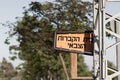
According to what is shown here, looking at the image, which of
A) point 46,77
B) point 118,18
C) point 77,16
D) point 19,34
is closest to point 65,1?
point 77,16

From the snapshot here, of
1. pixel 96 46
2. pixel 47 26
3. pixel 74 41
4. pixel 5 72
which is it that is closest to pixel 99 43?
pixel 96 46

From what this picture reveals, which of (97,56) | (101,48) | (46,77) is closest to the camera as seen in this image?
(101,48)

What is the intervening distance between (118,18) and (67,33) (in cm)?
94

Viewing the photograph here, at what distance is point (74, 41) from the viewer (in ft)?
21.8

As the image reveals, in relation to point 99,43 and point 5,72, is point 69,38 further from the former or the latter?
point 5,72

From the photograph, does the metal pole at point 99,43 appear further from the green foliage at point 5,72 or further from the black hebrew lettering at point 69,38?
the green foliage at point 5,72

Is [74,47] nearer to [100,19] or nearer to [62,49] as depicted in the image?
[62,49]

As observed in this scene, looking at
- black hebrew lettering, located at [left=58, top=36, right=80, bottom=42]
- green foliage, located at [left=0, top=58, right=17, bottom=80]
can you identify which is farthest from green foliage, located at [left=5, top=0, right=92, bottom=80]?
green foliage, located at [left=0, top=58, right=17, bottom=80]

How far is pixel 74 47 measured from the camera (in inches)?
261

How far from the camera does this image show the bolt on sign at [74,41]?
21.7ft

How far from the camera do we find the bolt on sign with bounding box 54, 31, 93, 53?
6605mm

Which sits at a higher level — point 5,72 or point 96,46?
point 96,46

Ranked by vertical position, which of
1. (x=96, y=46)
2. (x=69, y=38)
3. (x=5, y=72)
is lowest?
(x=5, y=72)

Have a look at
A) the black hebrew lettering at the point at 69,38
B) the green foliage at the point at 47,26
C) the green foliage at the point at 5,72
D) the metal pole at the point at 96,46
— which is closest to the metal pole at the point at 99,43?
the metal pole at the point at 96,46
